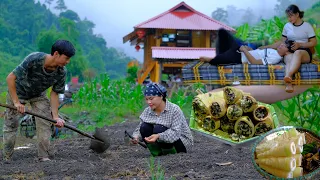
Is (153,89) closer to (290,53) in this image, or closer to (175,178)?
(175,178)

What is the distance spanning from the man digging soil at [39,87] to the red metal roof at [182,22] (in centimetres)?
1960

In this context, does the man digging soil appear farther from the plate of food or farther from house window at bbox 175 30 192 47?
house window at bbox 175 30 192 47

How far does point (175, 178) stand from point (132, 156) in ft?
5.95

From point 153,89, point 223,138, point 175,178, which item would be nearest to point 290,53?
point 223,138

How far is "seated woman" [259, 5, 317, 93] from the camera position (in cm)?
662

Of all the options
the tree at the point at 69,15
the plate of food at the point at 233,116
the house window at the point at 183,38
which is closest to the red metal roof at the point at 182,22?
the house window at the point at 183,38

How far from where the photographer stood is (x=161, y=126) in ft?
18.4

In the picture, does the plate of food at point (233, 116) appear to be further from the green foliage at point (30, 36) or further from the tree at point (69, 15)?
the tree at point (69, 15)

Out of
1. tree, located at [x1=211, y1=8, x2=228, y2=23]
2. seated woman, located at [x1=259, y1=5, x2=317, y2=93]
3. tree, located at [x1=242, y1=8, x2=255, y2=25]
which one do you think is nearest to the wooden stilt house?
seated woman, located at [x1=259, y1=5, x2=317, y2=93]

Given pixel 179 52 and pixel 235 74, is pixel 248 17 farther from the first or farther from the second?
pixel 235 74

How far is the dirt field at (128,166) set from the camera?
463 centimetres

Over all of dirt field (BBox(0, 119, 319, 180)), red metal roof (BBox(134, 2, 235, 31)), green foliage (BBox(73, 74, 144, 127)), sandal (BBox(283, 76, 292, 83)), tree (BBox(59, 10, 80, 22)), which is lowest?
green foliage (BBox(73, 74, 144, 127))

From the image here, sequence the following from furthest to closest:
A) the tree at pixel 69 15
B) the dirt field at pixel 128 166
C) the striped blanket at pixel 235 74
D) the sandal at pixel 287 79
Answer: the tree at pixel 69 15
the striped blanket at pixel 235 74
the sandal at pixel 287 79
the dirt field at pixel 128 166

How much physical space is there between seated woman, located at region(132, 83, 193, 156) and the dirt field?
0.60ft
